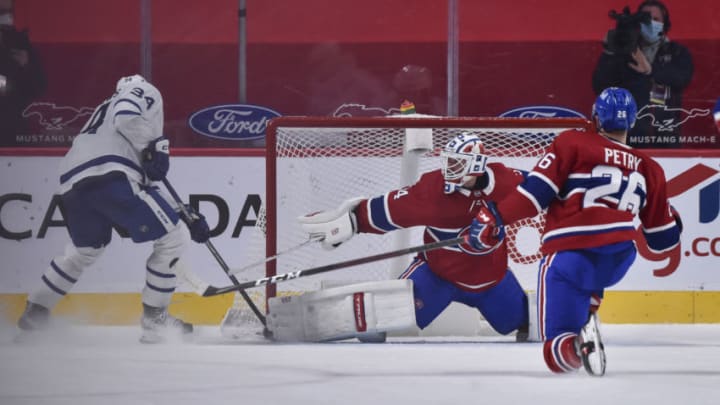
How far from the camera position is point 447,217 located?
4.95 metres

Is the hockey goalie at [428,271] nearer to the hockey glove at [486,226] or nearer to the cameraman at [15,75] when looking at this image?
the hockey glove at [486,226]

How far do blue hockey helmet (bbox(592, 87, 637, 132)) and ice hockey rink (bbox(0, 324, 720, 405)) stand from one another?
70 cm

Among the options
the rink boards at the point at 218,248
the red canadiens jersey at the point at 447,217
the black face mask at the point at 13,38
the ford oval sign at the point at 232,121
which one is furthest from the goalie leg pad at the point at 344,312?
the black face mask at the point at 13,38

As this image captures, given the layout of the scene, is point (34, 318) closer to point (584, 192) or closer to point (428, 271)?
point (428, 271)

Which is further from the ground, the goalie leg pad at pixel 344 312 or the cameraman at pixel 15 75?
the cameraman at pixel 15 75

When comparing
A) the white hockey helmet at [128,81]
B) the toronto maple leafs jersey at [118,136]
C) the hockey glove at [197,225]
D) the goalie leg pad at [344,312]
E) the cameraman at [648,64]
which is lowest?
the goalie leg pad at [344,312]

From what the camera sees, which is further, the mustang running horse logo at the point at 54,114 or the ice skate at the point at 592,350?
the mustang running horse logo at the point at 54,114

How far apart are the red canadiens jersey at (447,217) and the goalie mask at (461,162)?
0.13 feet

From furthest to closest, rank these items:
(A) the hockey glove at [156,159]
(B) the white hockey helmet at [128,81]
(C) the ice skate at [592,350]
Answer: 1. (B) the white hockey helmet at [128,81]
2. (A) the hockey glove at [156,159]
3. (C) the ice skate at [592,350]

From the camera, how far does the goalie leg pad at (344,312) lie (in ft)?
16.2

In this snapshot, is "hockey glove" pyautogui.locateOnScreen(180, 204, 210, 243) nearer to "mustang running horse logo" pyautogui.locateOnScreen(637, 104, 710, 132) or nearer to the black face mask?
the black face mask

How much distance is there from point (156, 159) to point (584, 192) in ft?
6.61

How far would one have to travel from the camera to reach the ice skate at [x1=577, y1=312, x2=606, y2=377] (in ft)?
12.6

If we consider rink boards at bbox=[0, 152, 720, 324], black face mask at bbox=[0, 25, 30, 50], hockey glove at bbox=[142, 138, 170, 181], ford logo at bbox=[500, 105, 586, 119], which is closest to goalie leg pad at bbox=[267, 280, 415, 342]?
rink boards at bbox=[0, 152, 720, 324]
